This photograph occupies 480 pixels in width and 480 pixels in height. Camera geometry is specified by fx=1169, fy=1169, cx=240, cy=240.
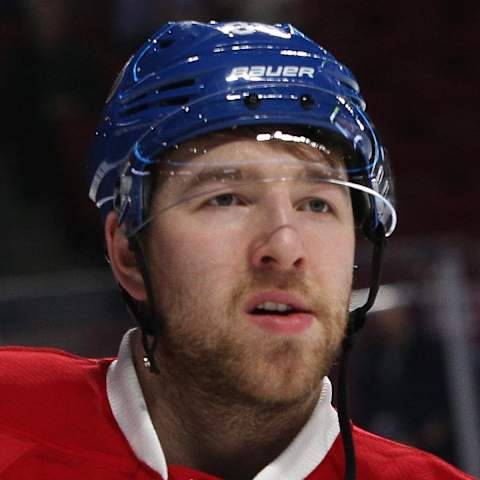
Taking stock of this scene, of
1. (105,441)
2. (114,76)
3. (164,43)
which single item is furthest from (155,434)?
(114,76)

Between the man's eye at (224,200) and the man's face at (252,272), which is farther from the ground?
the man's eye at (224,200)

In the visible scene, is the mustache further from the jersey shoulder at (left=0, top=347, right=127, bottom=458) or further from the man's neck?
the jersey shoulder at (left=0, top=347, right=127, bottom=458)

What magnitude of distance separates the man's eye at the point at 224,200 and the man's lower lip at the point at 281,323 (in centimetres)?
16

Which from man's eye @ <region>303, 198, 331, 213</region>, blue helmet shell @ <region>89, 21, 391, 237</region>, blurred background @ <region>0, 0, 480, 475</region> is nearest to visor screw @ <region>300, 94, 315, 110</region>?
blue helmet shell @ <region>89, 21, 391, 237</region>

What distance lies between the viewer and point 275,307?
1.53 m

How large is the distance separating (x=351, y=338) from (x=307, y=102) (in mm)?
343

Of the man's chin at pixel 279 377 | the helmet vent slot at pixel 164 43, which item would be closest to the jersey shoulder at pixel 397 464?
the man's chin at pixel 279 377

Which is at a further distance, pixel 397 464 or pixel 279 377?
pixel 397 464

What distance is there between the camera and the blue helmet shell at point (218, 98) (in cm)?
160

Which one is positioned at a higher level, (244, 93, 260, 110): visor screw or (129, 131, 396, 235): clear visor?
(244, 93, 260, 110): visor screw

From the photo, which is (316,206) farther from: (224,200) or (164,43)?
(164,43)

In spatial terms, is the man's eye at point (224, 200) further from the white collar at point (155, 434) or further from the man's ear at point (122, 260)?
the white collar at point (155, 434)

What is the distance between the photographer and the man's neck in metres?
1.63

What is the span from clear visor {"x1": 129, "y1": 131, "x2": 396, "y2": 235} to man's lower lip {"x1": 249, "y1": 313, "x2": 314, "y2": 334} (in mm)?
119
